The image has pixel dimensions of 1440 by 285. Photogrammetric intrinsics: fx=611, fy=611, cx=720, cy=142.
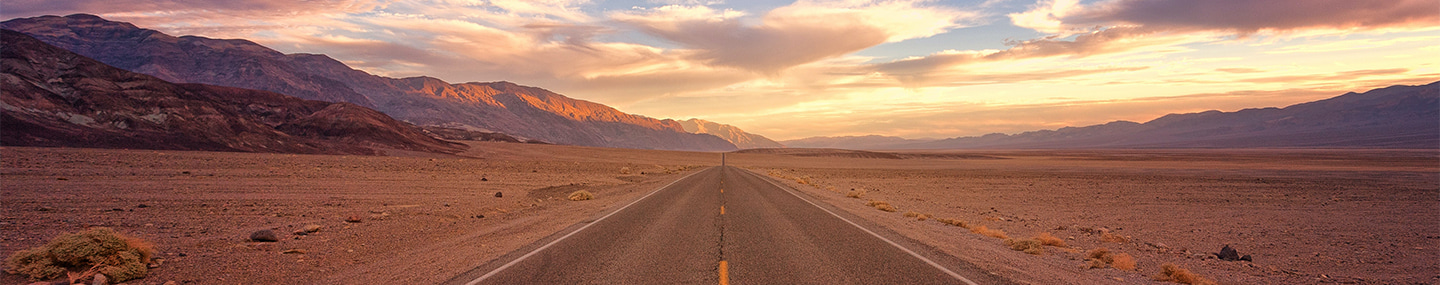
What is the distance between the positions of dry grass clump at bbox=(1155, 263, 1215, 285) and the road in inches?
110

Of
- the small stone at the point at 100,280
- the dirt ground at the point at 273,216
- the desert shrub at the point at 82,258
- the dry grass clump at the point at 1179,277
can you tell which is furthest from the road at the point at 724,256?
the desert shrub at the point at 82,258

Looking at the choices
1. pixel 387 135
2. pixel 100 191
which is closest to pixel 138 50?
pixel 387 135

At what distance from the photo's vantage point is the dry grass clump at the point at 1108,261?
31.7ft

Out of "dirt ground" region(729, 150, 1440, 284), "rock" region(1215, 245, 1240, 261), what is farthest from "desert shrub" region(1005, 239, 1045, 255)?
"rock" region(1215, 245, 1240, 261)

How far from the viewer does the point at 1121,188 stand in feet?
109

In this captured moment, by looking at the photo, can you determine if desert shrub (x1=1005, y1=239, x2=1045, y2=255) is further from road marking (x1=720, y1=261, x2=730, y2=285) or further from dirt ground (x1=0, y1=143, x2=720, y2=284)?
dirt ground (x1=0, y1=143, x2=720, y2=284)

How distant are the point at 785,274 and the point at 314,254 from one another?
7691 millimetres

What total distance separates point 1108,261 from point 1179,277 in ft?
5.37

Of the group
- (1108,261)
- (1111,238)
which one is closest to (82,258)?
(1108,261)

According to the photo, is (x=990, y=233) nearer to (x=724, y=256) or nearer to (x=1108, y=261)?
(x=1108, y=261)

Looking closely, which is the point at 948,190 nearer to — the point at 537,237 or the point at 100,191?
the point at 537,237

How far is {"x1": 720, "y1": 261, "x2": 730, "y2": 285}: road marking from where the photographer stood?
23.3 ft

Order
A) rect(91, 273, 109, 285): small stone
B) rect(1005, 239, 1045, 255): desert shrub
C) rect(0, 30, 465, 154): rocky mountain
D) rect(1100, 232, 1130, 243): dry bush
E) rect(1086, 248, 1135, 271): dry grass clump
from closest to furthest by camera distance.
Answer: rect(91, 273, 109, 285): small stone < rect(1086, 248, 1135, 271): dry grass clump < rect(1005, 239, 1045, 255): desert shrub < rect(1100, 232, 1130, 243): dry bush < rect(0, 30, 465, 154): rocky mountain

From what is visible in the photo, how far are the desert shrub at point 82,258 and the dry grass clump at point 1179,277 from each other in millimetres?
13486
